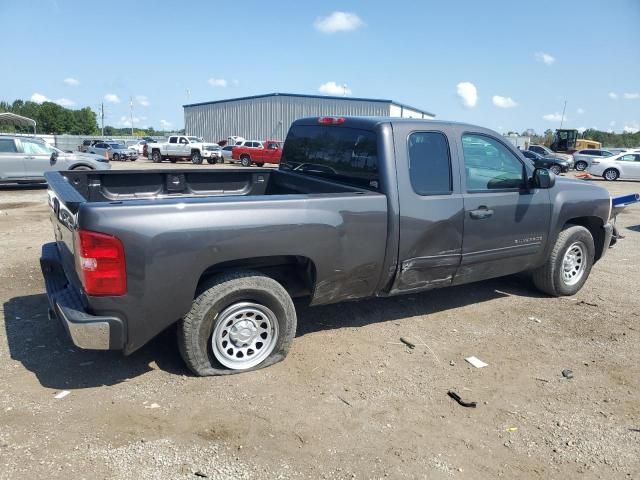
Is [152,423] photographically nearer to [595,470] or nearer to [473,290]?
[595,470]

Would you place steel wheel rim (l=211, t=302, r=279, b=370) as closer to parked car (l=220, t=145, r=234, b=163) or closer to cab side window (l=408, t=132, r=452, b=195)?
cab side window (l=408, t=132, r=452, b=195)

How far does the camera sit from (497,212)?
15.1ft

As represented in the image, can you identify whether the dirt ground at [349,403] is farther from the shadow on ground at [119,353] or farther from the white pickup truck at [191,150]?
the white pickup truck at [191,150]

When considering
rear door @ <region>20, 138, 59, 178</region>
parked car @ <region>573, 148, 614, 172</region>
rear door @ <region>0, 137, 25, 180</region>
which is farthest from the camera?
parked car @ <region>573, 148, 614, 172</region>

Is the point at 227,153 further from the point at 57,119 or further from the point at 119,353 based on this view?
the point at 57,119

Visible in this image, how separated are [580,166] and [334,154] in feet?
106

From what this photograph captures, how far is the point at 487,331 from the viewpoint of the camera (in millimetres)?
4691

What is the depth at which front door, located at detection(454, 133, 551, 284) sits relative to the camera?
4.49m

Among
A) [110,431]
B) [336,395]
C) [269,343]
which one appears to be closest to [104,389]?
[110,431]

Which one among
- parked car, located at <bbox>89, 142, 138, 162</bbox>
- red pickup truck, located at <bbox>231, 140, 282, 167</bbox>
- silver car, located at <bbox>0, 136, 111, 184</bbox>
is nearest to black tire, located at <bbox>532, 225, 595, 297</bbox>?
silver car, located at <bbox>0, 136, 111, 184</bbox>

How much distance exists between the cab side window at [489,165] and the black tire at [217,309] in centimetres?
205

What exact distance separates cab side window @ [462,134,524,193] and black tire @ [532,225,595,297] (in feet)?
3.37

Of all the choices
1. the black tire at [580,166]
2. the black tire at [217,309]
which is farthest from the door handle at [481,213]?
the black tire at [580,166]

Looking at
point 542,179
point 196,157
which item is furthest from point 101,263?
point 196,157
